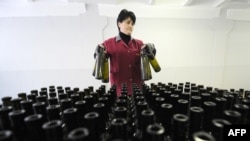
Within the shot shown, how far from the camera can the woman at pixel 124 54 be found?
2.58 ft

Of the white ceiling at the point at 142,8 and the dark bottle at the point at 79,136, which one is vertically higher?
the white ceiling at the point at 142,8

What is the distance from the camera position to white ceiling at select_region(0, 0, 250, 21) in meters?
1.48

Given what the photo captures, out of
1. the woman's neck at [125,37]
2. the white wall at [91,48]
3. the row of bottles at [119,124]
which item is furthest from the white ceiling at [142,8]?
the row of bottles at [119,124]

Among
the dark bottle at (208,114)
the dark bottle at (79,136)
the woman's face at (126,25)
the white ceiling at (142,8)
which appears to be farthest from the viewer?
the white ceiling at (142,8)

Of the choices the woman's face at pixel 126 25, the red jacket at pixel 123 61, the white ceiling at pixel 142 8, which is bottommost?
the red jacket at pixel 123 61

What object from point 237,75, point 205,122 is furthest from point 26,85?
point 237,75

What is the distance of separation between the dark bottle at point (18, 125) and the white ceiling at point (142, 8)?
1444 mm

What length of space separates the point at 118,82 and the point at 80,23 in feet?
3.36

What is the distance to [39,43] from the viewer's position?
61.6 inches

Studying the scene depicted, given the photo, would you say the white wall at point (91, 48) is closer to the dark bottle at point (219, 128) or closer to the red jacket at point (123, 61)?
the red jacket at point (123, 61)

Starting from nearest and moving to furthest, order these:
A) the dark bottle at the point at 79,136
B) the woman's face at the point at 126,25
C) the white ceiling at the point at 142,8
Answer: the dark bottle at the point at 79,136 < the woman's face at the point at 126,25 < the white ceiling at the point at 142,8

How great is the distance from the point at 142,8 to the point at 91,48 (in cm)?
68

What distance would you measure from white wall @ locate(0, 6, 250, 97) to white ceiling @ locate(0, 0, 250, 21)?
6 cm

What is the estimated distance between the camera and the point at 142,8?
1564 millimetres
